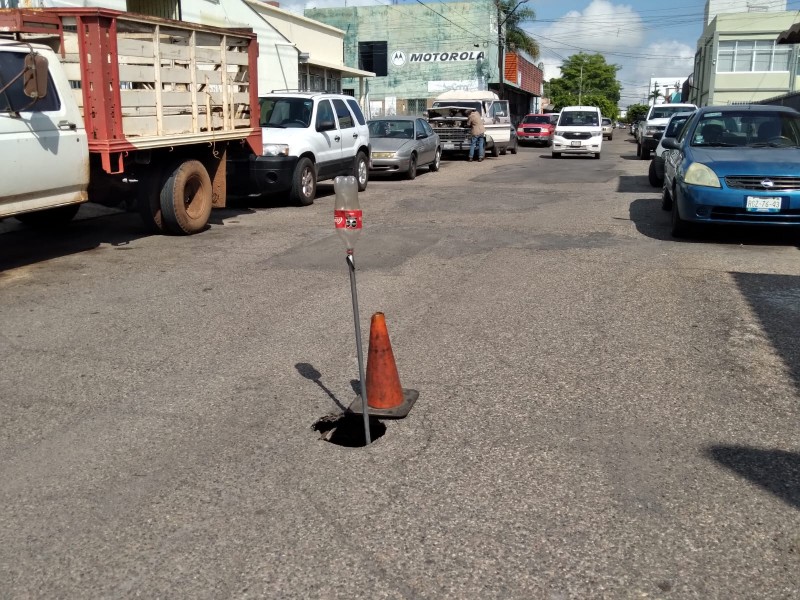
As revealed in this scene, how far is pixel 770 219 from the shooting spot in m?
9.54

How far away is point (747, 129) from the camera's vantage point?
36.4 ft

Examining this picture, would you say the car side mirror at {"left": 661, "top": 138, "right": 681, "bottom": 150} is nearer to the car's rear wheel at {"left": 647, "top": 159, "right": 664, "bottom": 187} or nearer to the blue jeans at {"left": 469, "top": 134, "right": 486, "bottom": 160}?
the car's rear wheel at {"left": 647, "top": 159, "right": 664, "bottom": 187}

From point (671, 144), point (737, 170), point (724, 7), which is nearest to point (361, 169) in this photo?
point (671, 144)

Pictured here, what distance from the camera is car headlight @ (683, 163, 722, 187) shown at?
31.8 feet

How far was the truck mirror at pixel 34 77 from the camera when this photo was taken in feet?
26.4

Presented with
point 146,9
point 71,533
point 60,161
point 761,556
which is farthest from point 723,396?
point 146,9

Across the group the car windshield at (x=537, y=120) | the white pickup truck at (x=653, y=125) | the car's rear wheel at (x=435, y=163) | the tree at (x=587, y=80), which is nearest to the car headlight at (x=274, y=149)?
the car's rear wheel at (x=435, y=163)

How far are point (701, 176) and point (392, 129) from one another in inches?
481

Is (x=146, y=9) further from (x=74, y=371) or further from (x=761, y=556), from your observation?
(x=761, y=556)

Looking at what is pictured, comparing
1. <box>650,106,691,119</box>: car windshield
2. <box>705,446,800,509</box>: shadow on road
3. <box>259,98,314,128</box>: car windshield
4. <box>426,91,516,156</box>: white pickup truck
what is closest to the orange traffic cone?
<box>705,446,800,509</box>: shadow on road

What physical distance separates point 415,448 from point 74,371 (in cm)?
267

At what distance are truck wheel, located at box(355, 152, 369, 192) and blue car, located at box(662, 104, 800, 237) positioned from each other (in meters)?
6.97

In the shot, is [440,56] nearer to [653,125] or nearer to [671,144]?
[653,125]

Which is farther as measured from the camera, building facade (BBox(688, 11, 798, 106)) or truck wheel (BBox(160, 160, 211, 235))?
building facade (BBox(688, 11, 798, 106))
